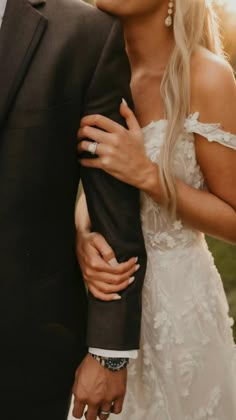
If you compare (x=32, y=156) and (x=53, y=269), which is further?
(x=53, y=269)

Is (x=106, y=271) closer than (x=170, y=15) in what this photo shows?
Yes

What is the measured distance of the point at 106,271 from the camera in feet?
6.59

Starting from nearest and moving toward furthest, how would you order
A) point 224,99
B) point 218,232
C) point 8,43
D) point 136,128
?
1. point 8,43
2. point 136,128
3. point 224,99
4. point 218,232

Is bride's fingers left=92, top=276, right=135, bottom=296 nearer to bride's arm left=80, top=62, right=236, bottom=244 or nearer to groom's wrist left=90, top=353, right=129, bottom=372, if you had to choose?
groom's wrist left=90, top=353, right=129, bottom=372

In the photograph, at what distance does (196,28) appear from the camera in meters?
2.40

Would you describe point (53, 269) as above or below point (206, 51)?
below

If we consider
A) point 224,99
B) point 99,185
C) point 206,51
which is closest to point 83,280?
point 99,185

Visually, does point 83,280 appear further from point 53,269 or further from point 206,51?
point 206,51

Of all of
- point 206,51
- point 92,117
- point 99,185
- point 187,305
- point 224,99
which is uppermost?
point 206,51

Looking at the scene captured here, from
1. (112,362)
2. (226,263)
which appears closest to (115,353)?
(112,362)

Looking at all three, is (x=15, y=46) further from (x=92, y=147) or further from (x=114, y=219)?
(x=114, y=219)

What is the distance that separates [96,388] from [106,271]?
12.5 inches

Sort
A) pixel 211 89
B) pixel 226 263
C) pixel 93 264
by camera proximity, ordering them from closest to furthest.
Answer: pixel 93 264
pixel 211 89
pixel 226 263

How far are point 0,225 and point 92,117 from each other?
0.36 m
